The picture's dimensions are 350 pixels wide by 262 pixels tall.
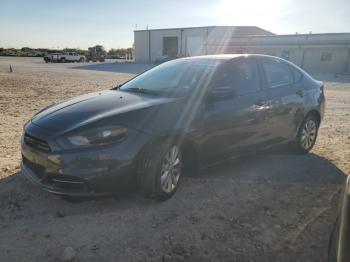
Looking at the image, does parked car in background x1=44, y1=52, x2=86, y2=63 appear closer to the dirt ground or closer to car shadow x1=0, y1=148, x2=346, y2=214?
the dirt ground

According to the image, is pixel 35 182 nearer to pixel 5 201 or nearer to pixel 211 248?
pixel 5 201

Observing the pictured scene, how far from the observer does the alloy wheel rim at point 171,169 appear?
389 centimetres

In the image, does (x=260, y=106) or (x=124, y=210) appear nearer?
(x=124, y=210)

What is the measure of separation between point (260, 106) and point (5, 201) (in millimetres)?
3416

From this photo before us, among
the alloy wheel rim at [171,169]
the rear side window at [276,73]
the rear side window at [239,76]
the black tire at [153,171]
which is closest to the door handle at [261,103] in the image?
the rear side window at [239,76]

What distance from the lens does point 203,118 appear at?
418cm

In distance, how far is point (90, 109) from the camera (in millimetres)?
3947

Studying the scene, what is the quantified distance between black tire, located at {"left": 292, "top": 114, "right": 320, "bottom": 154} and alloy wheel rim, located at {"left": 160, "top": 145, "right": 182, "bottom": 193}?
2626mm

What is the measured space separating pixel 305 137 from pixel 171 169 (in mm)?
3053

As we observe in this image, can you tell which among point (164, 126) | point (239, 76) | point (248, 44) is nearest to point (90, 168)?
point (164, 126)

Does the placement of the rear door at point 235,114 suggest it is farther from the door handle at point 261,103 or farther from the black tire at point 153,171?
the black tire at point 153,171

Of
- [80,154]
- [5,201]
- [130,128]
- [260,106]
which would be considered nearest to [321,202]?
[260,106]

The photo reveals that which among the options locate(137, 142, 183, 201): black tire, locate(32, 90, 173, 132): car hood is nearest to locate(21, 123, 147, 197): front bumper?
locate(137, 142, 183, 201): black tire

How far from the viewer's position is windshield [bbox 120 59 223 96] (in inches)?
176
